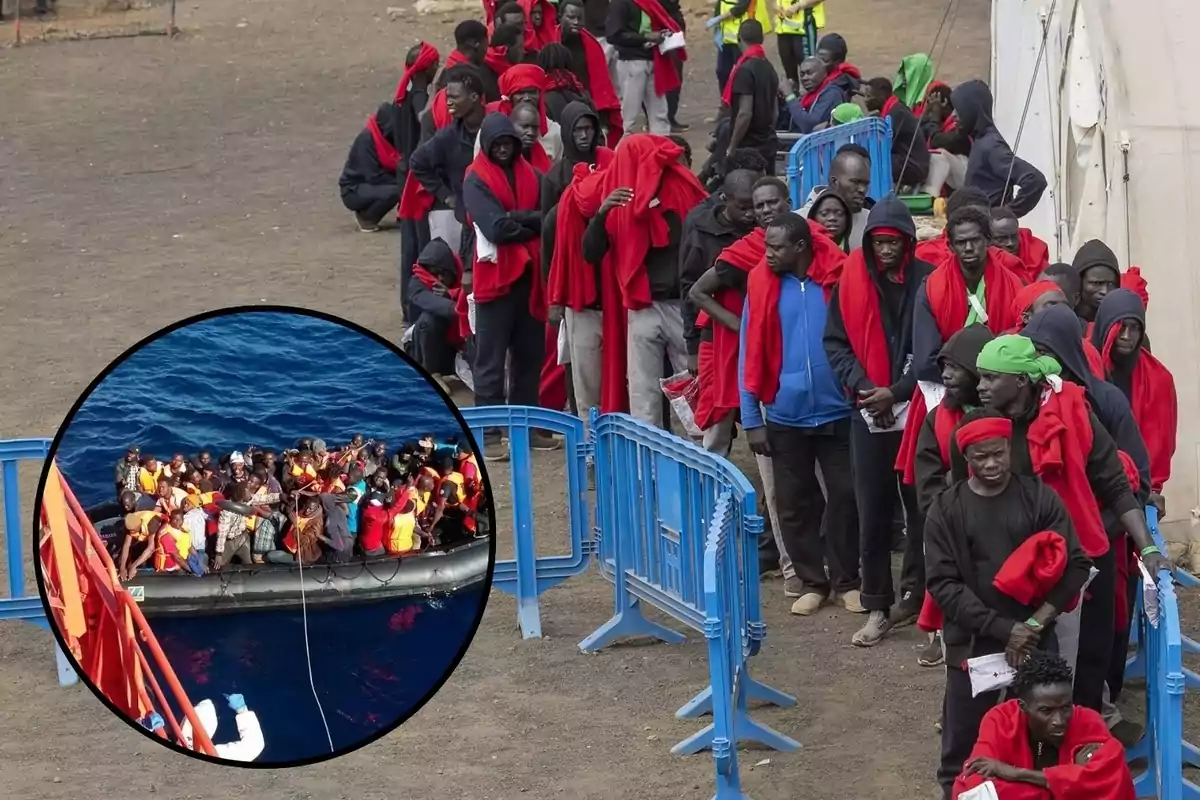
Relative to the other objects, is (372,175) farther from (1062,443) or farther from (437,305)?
(1062,443)

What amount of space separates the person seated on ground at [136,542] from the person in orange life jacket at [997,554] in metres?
3.15

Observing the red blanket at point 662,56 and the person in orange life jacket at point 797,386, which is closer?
the person in orange life jacket at point 797,386

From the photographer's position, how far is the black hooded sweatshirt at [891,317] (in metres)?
7.54

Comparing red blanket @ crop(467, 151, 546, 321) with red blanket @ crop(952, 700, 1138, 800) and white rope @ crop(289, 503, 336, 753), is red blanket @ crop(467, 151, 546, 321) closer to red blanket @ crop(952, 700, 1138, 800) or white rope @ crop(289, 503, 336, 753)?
red blanket @ crop(952, 700, 1138, 800)

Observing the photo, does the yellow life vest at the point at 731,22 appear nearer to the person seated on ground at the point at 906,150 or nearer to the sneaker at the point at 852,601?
the person seated on ground at the point at 906,150

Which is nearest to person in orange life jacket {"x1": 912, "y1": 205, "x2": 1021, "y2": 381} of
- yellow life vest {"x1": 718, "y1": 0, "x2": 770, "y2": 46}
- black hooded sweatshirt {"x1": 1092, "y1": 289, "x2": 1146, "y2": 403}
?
black hooded sweatshirt {"x1": 1092, "y1": 289, "x2": 1146, "y2": 403}

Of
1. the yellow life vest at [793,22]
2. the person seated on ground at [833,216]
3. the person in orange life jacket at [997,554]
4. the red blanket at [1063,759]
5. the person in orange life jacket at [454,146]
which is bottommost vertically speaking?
the red blanket at [1063,759]

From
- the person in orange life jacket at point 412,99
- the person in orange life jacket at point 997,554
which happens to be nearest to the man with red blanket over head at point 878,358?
the person in orange life jacket at point 997,554

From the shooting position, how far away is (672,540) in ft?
24.2

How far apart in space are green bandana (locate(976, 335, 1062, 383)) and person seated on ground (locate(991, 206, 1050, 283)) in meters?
2.20

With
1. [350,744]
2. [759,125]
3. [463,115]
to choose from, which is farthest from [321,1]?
[350,744]

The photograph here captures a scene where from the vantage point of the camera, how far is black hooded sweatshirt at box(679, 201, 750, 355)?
8.77m

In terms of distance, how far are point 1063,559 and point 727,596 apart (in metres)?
1.25

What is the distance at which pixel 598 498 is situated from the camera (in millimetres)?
8031
